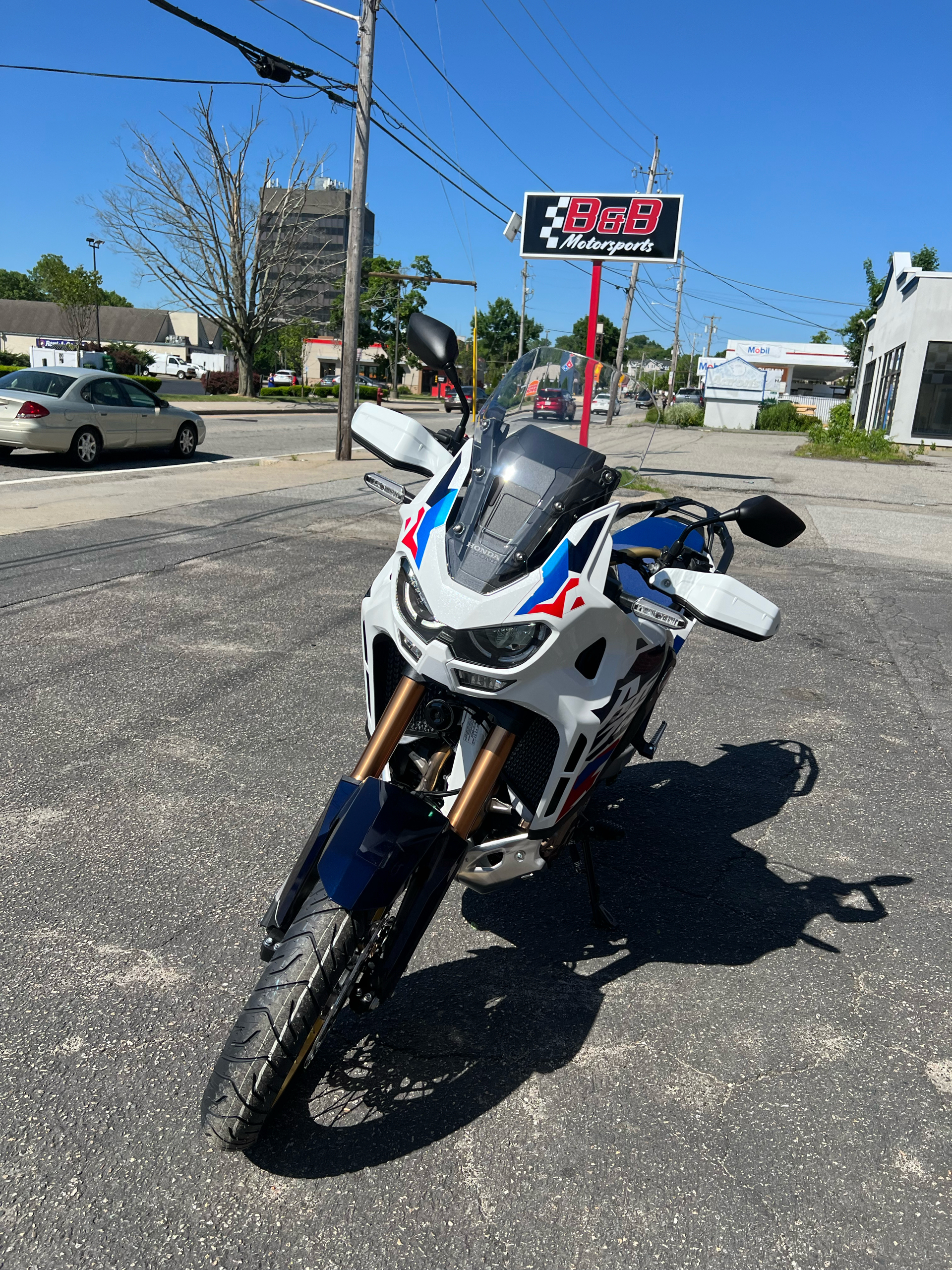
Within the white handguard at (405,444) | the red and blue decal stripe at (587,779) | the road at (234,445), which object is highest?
the white handguard at (405,444)

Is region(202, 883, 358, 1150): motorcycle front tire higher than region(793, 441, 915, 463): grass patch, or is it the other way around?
region(793, 441, 915, 463): grass patch

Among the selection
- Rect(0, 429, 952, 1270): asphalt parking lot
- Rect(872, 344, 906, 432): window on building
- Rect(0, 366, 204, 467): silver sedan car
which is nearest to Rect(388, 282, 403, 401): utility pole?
Rect(872, 344, 906, 432): window on building

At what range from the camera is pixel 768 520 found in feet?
9.02

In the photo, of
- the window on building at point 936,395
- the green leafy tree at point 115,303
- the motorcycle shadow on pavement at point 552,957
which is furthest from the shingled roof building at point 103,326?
the motorcycle shadow on pavement at point 552,957

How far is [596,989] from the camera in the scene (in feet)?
10.0

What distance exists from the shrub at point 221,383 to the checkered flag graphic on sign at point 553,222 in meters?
35.9

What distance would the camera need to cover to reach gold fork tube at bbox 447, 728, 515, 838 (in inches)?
98.3

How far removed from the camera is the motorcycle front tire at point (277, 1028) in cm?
215

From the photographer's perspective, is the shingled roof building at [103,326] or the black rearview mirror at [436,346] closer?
the black rearview mirror at [436,346]

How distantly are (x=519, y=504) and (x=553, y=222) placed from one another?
1913 centimetres

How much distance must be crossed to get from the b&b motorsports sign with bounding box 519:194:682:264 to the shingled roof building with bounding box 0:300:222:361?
9052cm

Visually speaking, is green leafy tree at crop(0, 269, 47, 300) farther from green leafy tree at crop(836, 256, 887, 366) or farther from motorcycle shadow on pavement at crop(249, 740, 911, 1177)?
motorcycle shadow on pavement at crop(249, 740, 911, 1177)

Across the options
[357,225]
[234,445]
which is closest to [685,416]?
[234,445]

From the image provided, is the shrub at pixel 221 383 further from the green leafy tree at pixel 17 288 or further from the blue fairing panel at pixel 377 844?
the green leafy tree at pixel 17 288
